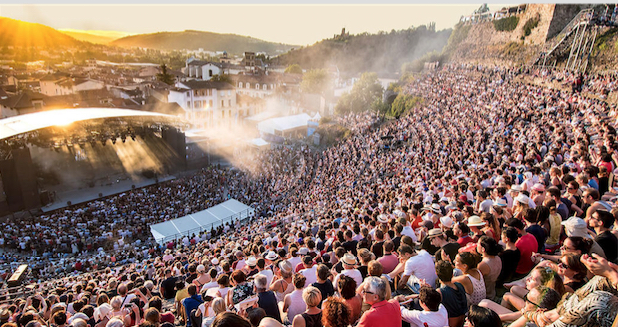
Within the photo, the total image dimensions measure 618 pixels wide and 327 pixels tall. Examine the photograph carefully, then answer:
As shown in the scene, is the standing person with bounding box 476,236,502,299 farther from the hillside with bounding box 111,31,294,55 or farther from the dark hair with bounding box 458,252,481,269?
the hillside with bounding box 111,31,294,55

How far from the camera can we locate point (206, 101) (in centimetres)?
3981

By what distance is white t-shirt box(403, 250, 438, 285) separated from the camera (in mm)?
3971

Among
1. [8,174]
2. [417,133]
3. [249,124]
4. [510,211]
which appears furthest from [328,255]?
[249,124]

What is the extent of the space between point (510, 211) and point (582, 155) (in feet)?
11.1

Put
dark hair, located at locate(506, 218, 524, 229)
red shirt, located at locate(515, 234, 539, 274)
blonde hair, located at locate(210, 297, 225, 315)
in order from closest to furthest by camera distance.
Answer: blonde hair, located at locate(210, 297, 225, 315) → red shirt, located at locate(515, 234, 539, 274) → dark hair, located at locate(506, 218, 524, 229)

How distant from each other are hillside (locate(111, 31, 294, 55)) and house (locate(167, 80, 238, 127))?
134m

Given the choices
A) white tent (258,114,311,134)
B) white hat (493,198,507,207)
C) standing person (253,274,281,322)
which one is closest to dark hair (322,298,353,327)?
standing person (253,274,281,322)

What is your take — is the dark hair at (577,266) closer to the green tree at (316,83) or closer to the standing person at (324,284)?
the standing person at (324,284)

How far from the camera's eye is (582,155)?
24.9 feet

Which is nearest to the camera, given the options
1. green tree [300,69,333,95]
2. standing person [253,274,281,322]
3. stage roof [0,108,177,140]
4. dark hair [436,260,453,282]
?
dark hair [436,260,453,282]

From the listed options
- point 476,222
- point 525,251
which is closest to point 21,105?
point 476,222

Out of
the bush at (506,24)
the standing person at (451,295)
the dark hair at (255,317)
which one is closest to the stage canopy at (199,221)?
the dark hair at (255,317)

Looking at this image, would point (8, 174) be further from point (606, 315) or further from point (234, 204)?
point (606, 315)

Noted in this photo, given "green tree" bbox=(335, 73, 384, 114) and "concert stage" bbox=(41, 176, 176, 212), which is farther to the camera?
"green tree" bbox=(335, 73, 384, 114)
